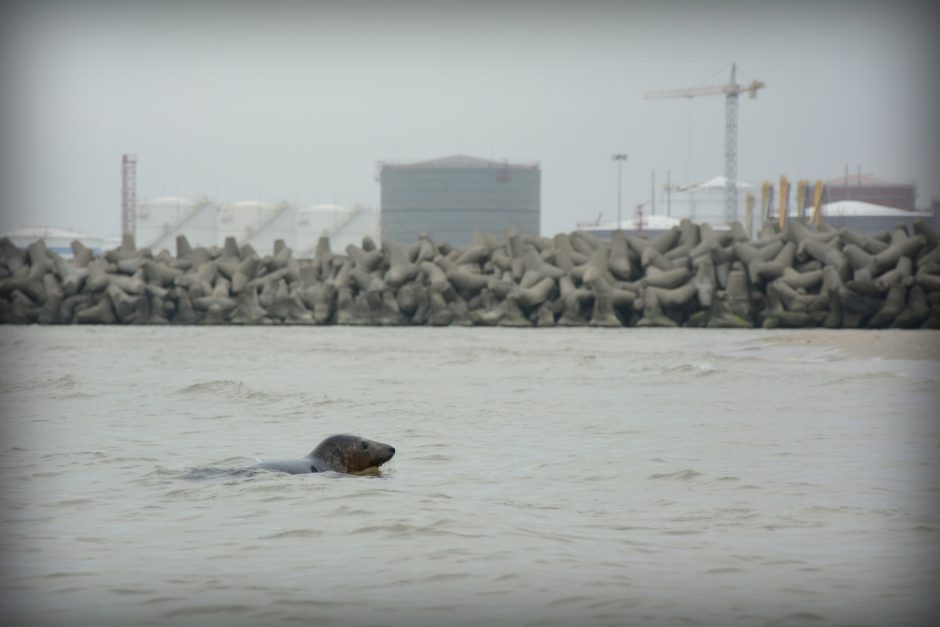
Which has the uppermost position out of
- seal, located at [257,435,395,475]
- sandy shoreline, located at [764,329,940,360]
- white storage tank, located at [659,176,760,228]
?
white storage tank, located at [659,176,760,228]

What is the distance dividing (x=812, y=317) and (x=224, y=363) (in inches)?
488

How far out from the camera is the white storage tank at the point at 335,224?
134500mm

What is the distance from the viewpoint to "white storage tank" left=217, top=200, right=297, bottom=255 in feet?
443

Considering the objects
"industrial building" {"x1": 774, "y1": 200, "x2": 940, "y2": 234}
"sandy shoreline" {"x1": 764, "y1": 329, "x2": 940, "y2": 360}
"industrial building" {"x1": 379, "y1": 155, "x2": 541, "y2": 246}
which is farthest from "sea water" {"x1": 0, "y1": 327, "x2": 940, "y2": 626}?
"industrial building" {"x1": 774, "y1": 200, "x2": 940, "y2": 234}

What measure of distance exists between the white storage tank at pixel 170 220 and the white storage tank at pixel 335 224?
9265mm

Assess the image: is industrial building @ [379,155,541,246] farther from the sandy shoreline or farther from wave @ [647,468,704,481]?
wave @ [647,468,704,481]

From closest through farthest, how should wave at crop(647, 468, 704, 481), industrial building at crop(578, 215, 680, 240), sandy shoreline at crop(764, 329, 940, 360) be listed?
1. wave at crop(647, 468, 704, 481)
2. sandy shoreline at crop(764, 329, 940, 360)
3. industrial building at crop(578, 215, 680, 240)

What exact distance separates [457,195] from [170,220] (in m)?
36.2

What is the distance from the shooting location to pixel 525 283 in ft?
94.2

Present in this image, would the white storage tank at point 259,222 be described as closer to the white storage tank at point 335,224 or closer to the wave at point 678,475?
the white storage tank at point 335,224

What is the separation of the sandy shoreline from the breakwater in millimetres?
2031

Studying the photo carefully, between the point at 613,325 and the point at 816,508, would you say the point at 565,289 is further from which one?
the point at 816,508

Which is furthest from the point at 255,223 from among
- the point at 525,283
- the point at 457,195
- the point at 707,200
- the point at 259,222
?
the point at 525,283

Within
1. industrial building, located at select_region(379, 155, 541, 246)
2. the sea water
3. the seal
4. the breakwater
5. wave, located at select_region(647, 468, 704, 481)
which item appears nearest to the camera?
the sea water
